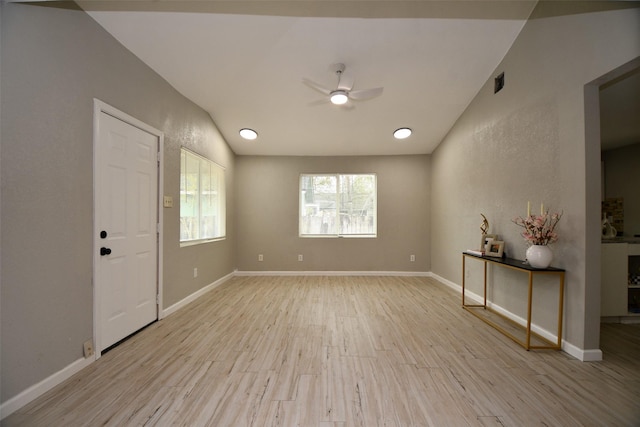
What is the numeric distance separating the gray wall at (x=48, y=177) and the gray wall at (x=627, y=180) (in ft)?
22.5

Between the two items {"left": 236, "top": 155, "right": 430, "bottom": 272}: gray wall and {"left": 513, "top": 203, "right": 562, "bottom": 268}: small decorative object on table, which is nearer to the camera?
{"left": 513, "top": 203, "right": 562, "bottom": 268}: small decorative object on table

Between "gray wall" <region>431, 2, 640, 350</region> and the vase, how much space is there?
0.15m

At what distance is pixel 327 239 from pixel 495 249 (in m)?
3.07

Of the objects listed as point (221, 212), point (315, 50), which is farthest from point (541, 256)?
point (221, 212)

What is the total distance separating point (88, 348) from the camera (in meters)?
2.15

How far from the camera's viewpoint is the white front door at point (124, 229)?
7.61 ft

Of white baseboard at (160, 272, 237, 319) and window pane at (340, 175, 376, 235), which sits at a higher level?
window pane at (340, 175, 376, 235)

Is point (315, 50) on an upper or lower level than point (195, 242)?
upper

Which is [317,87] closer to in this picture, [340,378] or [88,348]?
[340,378]

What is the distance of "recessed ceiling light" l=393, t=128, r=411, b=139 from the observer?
4660 mm

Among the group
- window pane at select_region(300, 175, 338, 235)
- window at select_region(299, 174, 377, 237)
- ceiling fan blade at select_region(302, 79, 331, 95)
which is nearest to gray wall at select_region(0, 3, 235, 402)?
ceiling fan blade at select_region(302, 79, 331, 95)

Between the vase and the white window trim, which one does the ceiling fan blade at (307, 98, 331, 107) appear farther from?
the vase

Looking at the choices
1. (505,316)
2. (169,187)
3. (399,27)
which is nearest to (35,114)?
(169,187)

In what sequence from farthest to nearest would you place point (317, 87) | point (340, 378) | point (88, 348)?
point (317, 87), point (88, 348), point (340, 378)
